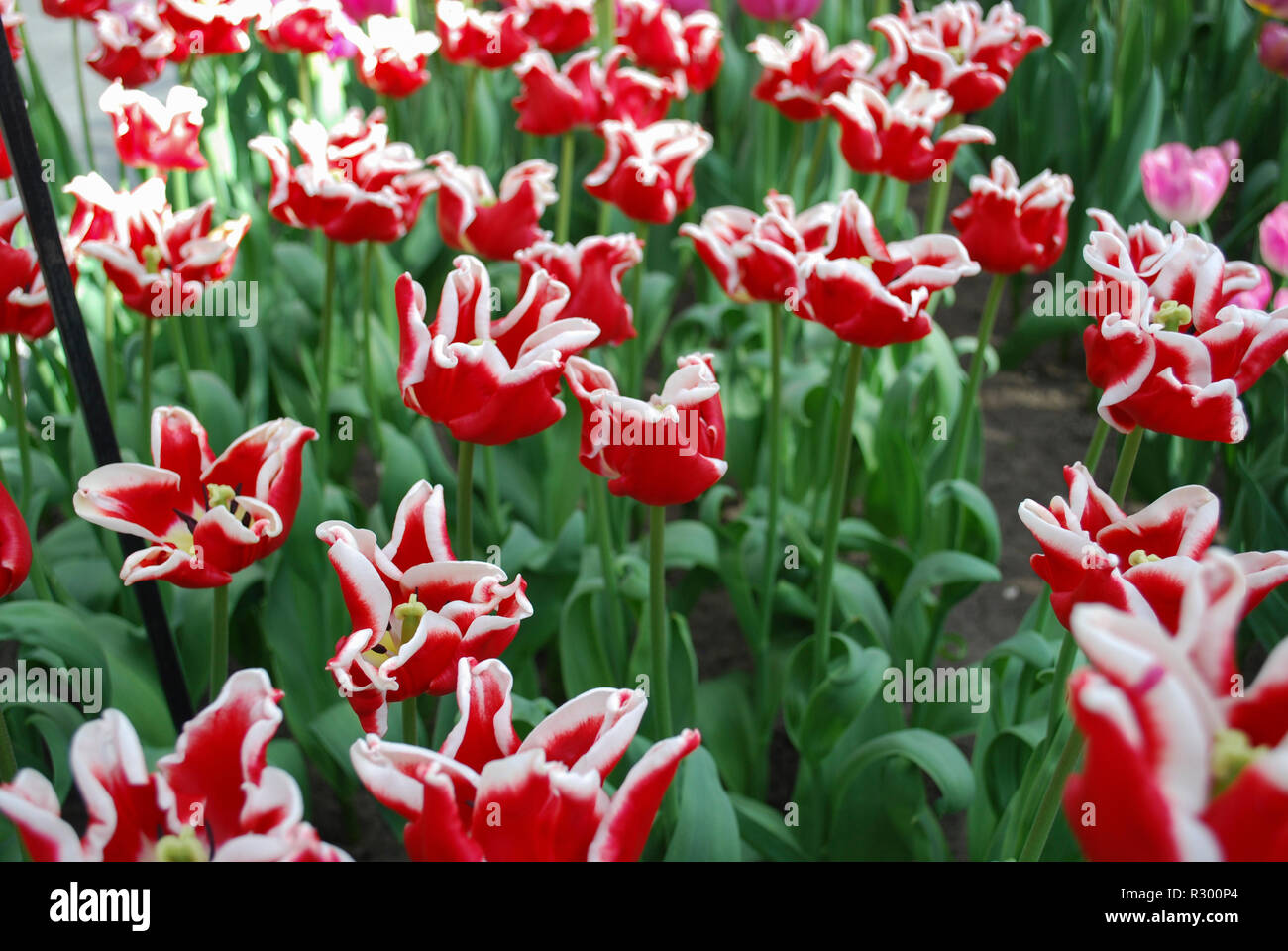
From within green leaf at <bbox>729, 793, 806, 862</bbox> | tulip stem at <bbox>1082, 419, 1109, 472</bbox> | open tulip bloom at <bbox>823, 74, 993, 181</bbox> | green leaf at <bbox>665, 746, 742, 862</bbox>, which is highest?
open tulip bloom at <bbox>823, 74, 993, 181</bbox>

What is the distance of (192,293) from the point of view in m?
1.35

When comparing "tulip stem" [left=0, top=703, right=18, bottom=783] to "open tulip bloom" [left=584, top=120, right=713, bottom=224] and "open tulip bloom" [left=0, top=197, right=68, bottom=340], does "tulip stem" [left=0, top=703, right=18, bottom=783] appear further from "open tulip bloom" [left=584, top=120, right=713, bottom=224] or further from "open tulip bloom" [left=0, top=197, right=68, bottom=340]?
"open tulip bloom" [left=584, top=120, right=713, bottom=224]

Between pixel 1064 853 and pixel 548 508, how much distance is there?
3.45 feet

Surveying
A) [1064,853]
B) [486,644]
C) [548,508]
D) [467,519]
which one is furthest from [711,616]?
[486,644]

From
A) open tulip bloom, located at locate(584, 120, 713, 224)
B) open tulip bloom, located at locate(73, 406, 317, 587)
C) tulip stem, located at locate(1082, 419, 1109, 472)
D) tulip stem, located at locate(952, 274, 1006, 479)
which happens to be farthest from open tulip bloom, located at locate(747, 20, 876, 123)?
open tulip bloom, located at locate(73, 406, 317, 587)

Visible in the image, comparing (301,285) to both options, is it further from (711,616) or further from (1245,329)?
(1245,329)

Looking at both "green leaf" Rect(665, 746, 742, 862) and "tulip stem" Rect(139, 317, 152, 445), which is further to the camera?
"tulip stem" Rect(139, 317, 152, 445)

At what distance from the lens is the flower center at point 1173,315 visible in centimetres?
101

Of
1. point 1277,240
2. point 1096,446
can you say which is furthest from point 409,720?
point 1277,240

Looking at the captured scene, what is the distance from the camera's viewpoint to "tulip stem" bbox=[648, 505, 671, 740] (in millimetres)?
1108

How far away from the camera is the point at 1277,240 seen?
68.0 inches

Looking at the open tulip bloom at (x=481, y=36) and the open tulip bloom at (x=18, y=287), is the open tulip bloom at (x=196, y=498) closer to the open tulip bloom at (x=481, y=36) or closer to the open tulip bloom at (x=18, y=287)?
the open tulip bloom at (x=18, y=287)

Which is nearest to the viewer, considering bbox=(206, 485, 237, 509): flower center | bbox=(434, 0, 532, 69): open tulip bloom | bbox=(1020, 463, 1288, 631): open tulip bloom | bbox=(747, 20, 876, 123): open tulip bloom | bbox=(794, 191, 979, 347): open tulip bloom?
bbox=(1020, 463, 1288, 631): open tulip bloom

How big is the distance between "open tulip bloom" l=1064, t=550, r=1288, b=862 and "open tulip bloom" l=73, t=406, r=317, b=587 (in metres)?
0.67
